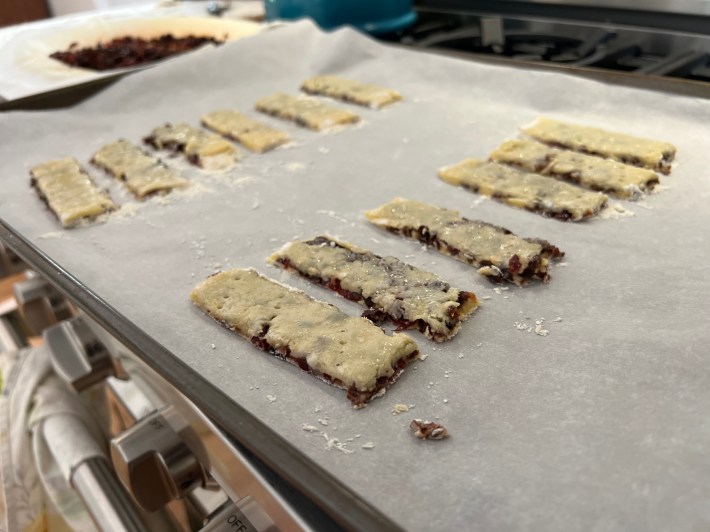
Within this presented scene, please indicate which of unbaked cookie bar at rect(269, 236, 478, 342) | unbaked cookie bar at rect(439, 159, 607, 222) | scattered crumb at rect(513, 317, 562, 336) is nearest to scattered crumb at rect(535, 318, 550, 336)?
scattered crumb at rect(513, 317, 562, 336)

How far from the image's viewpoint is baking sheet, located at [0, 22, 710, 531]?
32.2 inches

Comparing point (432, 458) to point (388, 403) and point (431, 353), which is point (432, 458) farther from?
point (431, 353)

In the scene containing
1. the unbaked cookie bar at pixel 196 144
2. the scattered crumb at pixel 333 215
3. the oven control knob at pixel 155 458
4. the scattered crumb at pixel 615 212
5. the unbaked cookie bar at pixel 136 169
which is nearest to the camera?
the oven control knob at pixel 155 458

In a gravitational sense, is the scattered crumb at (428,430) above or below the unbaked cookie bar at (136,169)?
below

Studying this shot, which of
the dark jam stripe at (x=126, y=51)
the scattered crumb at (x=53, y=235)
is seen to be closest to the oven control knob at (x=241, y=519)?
the scattered crumb at (x=53, y=235)

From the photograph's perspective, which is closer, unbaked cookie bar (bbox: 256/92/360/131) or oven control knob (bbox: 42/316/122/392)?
oven control knob (bbox: 42/316/122/392)

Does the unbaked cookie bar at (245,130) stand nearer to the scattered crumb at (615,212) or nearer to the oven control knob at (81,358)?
the oven control knob at (81,358)

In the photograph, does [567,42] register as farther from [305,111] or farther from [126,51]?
[126,51]

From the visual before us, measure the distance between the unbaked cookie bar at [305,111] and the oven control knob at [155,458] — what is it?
1.18 metres

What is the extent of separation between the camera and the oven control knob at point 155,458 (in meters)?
1.09

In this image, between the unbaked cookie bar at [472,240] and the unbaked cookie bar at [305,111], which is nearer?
the unbaked cookie bar at [472,240]

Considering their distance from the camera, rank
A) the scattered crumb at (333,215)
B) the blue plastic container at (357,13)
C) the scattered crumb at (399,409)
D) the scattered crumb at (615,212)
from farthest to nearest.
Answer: the blue plastic container at (357,13), the scattered crumb at (333,215), the scattered crumb at (615,212), the scattered crumb at (399,409)

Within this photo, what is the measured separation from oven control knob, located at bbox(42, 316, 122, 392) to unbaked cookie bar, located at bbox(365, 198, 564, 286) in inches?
27.3

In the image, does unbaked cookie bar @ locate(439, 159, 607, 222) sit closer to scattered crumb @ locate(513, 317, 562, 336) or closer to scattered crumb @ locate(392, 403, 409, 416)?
scattered crumb @ locate(513, 317, 562, 336)
